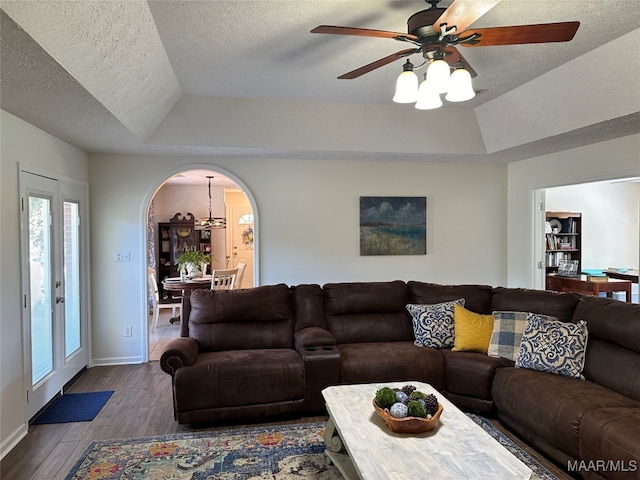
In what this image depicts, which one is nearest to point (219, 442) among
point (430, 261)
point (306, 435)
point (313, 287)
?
point (306, 435)

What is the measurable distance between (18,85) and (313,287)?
2630 millimetres

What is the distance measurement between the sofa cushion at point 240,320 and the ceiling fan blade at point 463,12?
8.54 feet

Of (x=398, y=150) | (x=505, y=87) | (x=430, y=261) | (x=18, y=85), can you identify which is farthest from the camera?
(x=430, y=261)

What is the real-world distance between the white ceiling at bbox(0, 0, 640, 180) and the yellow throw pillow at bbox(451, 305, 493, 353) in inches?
70.0

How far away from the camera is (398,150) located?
4375 mm

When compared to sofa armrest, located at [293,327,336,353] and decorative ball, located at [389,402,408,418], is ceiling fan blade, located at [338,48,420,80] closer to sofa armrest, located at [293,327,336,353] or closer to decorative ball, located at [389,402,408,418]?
decorative ball, located at [389,402,408,418]

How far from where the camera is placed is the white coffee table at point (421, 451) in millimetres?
1723

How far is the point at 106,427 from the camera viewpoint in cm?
308

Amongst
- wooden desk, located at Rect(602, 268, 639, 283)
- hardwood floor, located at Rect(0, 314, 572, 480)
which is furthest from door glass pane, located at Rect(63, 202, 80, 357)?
wooden desk, located at Rect(602, 268, 639, 283)

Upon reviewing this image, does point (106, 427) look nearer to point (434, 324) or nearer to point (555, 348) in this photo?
point (434, 324)

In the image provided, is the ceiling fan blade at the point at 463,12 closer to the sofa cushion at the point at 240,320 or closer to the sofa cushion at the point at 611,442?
the sofa cushion at the point at 611,442

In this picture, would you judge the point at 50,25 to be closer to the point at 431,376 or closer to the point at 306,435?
the point at 306,435

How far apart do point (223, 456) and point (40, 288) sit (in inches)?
81.1

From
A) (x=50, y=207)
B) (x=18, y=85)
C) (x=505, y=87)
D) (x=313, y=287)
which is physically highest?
(x=505, y=87)
